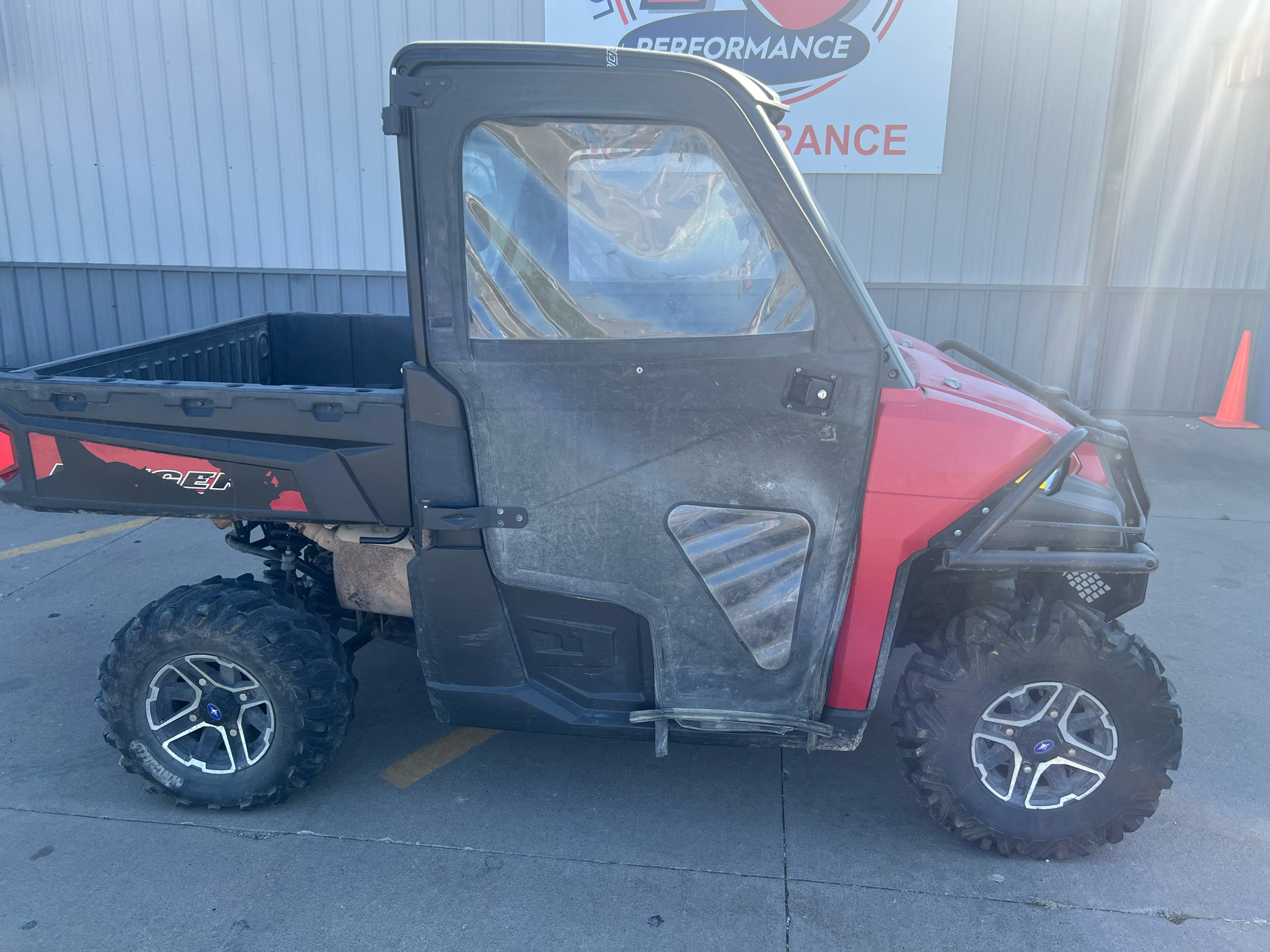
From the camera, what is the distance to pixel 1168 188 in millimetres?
8227

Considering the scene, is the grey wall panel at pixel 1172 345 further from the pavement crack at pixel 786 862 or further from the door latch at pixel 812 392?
the door latch at pixel 812 392

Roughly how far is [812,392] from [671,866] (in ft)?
5.12

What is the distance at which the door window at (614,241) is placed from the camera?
96.3 inches

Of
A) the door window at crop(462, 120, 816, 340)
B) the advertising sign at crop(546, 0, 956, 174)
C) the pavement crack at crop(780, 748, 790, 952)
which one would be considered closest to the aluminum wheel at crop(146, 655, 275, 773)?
the door window at crop(462, 120, 816, 340)

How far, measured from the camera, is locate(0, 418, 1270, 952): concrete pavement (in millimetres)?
2566

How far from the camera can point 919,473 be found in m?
2.54

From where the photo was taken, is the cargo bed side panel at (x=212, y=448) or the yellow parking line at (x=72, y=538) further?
the yellow parking line at (x=72, y=538)

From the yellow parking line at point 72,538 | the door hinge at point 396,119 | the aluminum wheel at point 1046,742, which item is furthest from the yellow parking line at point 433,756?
the yellow parking line at point 72,538

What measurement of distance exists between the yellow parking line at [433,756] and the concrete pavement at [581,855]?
48 mm

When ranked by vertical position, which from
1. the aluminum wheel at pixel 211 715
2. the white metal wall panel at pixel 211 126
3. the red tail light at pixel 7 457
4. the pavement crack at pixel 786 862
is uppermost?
the white metal wall panel at pixel 211 126

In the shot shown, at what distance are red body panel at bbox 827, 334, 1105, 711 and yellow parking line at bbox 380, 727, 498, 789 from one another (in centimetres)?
145

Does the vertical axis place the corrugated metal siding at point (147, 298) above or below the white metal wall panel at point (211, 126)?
below

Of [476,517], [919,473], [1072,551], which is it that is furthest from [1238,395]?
[476,517]

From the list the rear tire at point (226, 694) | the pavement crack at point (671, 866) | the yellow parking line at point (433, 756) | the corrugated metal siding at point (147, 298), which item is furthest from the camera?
the corrugated metal siding at point (147, 298)
